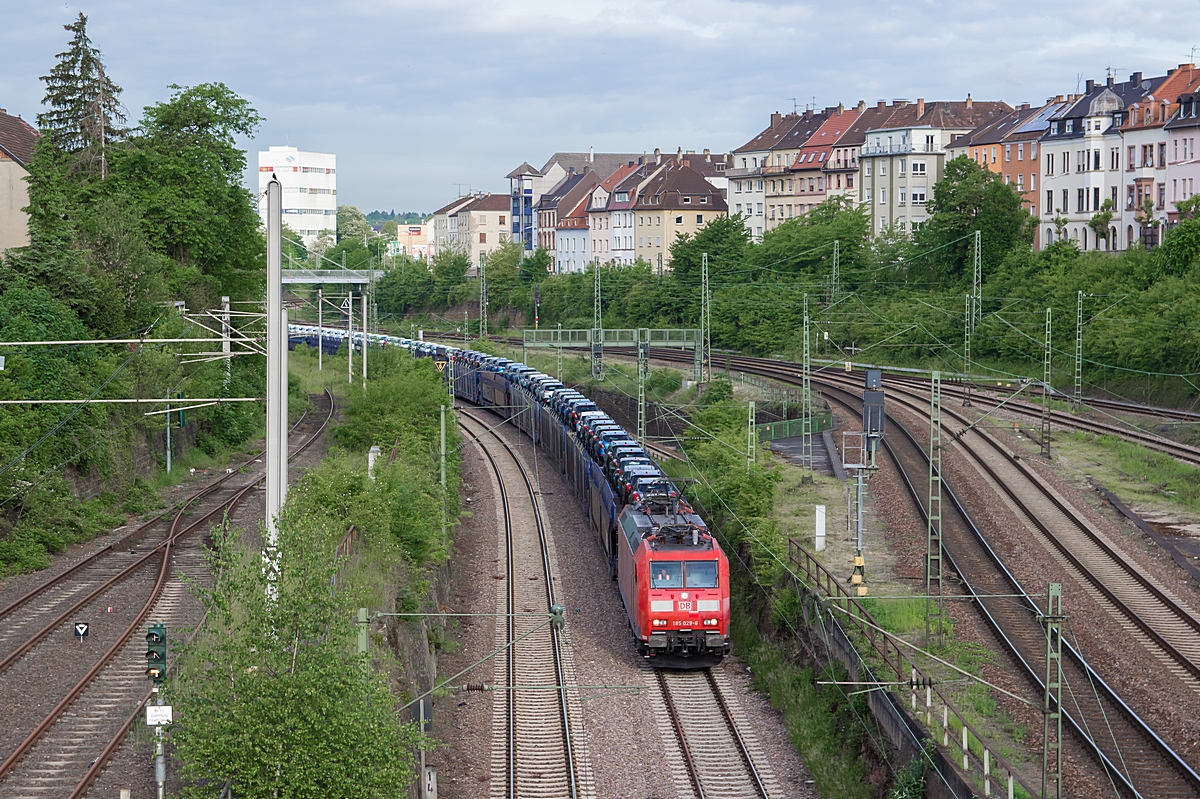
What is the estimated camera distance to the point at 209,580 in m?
30.9

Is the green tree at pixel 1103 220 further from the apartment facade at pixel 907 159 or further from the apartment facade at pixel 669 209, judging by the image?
the apartment facade at pixel 669 209

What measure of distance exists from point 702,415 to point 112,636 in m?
30.2

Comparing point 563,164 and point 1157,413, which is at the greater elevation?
point 563,164

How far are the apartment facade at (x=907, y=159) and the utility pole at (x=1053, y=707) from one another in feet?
293

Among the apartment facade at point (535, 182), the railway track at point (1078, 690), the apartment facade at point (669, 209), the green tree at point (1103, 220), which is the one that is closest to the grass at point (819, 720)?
the railway track at point (1078, 690)

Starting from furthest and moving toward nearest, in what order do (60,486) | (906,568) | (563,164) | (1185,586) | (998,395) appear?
(563,164), (998,395), (60,486), (906,568), (1185,586)

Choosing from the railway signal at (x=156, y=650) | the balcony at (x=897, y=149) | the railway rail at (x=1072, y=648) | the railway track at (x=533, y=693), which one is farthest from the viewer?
the balcony at (x=897, y=149)

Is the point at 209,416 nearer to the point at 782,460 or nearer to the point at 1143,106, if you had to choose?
the point at 782,460

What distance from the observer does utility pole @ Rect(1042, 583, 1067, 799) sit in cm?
1739

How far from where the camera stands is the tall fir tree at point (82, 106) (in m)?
58.4

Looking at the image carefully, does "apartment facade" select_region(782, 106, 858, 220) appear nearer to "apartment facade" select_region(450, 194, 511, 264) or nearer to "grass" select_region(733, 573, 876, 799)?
"apartment facade" select_region(450, 194, 511, 264)

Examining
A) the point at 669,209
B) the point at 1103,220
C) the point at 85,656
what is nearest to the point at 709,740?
the point at 85,656

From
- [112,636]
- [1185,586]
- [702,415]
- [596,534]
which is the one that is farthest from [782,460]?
[112,636]

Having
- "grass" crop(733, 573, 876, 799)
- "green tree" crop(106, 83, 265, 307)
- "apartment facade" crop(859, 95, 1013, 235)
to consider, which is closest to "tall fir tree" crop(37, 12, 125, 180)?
"green tree" crop(106, 83, 265, 307)
